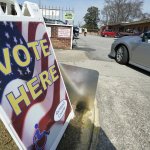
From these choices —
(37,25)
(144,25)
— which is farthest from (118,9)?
(37,25)

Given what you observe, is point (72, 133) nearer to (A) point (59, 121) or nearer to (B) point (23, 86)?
(A) point (59, 121)

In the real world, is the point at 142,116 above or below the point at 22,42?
below

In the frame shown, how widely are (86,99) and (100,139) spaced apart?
29.7 inches

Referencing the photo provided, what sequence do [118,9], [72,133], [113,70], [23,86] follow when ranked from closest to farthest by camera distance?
[23,86] → [72,133] → [113,70] → [118,9]

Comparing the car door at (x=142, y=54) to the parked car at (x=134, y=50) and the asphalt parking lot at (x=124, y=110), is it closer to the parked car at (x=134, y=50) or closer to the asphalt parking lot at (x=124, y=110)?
the parked car at (x=134, y=50)

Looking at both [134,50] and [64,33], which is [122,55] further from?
[64,33]

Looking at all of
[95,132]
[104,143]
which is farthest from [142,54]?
[104,143]

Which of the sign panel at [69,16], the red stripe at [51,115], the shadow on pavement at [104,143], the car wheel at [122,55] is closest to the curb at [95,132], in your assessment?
the shadow on pavement at [104,143]

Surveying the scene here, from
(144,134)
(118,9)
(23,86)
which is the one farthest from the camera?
(118,9)

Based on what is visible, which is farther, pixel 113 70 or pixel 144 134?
pixel 113 70

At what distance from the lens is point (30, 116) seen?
2.09 metres

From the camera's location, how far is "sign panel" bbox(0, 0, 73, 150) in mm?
1869

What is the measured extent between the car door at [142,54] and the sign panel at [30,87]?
469cm

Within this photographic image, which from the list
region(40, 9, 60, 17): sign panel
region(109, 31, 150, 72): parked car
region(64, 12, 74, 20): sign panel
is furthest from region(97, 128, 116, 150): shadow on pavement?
region(64, 12, 74, 20): sign panel
